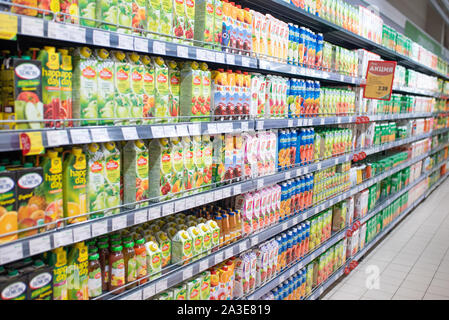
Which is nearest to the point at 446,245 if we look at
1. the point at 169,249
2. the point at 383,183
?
the point at 383,183

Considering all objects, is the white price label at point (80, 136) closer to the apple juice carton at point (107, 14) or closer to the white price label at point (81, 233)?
the white price label at point (81, 233)

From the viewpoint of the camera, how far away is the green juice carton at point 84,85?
163cm

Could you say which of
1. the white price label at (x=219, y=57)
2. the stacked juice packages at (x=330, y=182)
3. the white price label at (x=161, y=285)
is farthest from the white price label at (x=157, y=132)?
the stacked juice packages at (x=330, y=182)

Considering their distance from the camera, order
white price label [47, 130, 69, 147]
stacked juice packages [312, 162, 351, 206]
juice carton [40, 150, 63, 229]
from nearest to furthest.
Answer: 1. white price label [47, 130, 69, 147]
2. juice carton [40, 150, 63, 229]
3. stacked juice packages [312, 162, 351, 206]

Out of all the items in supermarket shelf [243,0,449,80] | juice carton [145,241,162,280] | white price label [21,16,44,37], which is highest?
supermarket shelf [243,0,449,80]

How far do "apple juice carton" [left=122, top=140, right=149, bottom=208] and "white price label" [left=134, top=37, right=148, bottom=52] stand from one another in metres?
0.44

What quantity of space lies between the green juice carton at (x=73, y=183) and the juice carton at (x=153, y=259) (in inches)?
18.2

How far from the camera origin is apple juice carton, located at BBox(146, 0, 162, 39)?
187 cm

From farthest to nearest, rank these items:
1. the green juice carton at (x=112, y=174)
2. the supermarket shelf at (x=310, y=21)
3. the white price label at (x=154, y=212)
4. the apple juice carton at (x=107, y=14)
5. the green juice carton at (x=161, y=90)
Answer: the supermarket shelf at (x=310, y=21) → the green juice carton at (x=161, y=90) → the white price label at (x=154, y=212) → the green juice carton at (x=112, y=174) → the apple juice carton at (x=107, y=14)

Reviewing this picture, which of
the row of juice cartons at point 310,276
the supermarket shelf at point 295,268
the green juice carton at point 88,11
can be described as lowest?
the row of juice cartons at point 310,276

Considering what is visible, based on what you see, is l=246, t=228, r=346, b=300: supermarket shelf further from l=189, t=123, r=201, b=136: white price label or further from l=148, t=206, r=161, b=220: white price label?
l=189, t=123, r=201, b=136: white price label

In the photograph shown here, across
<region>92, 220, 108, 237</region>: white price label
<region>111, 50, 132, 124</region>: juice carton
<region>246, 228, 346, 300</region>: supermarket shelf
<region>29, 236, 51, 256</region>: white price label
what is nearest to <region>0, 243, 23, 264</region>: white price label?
<region>29, 236, 51, 256</region>: white price label
